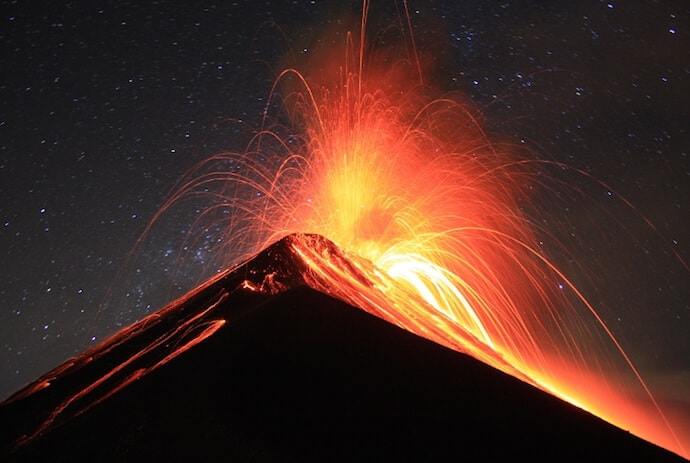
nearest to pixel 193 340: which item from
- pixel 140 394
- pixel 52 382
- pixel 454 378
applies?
pixel 140 394

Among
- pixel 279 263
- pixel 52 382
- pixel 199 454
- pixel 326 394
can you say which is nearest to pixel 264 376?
pixel 326 394

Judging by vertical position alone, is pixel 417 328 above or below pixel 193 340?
below

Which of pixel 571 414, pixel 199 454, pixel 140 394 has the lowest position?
pixel 571 414

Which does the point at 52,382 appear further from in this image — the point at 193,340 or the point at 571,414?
the point at 571,414

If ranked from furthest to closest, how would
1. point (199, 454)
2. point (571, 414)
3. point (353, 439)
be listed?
1. point (571, 414)
2. point (353, 439)
3. point (199, 454)

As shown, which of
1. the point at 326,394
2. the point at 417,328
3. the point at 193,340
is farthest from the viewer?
the point at 417,328

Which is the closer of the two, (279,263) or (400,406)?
(400,406)
